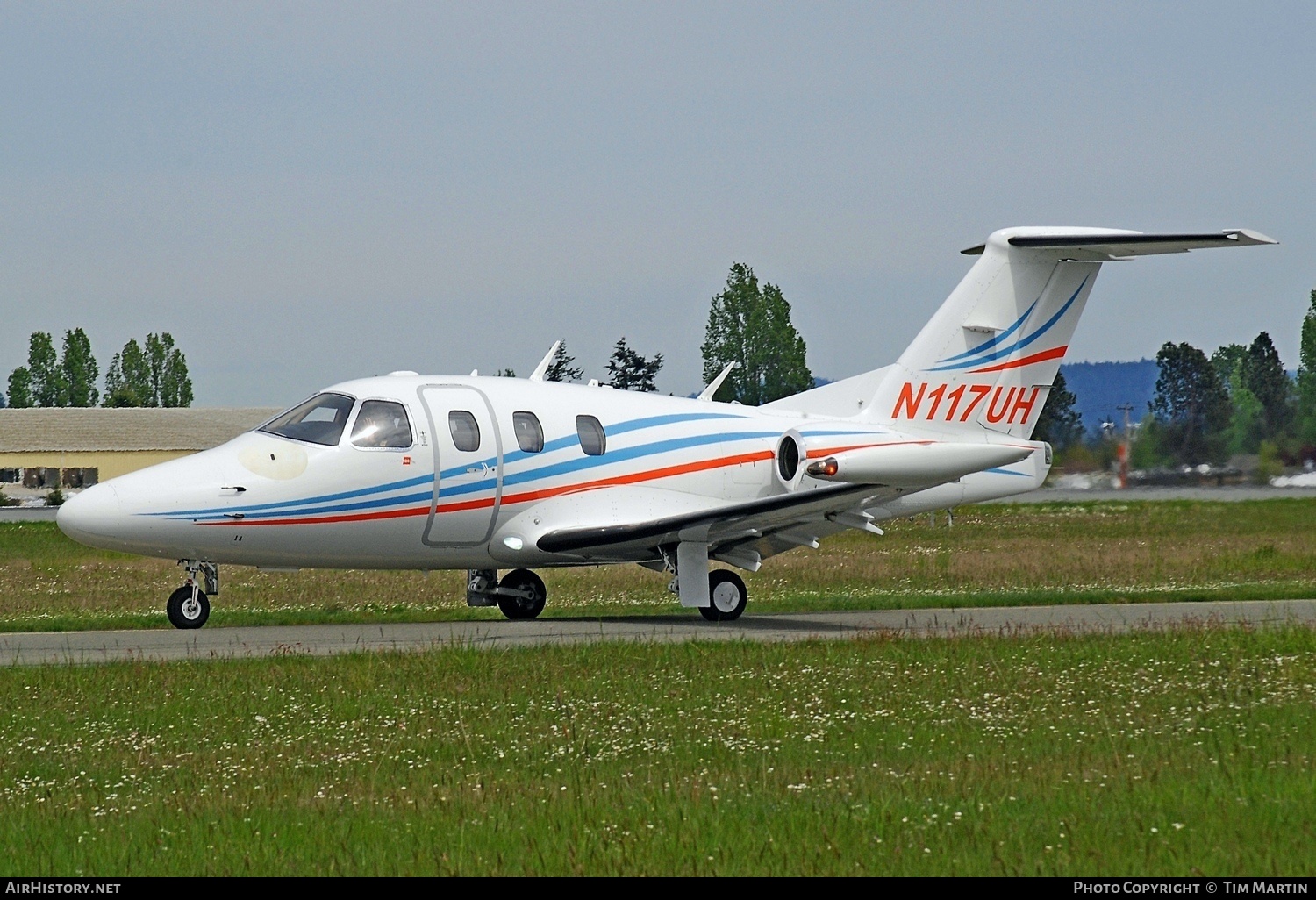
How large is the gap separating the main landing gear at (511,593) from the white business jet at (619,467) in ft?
0.10

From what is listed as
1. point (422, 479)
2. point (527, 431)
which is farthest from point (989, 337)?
point (422, 479)

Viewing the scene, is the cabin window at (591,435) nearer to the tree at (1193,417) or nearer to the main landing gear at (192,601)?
the main landing gear at (192,601)

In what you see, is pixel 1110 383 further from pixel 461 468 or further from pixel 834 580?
pixel 461 468

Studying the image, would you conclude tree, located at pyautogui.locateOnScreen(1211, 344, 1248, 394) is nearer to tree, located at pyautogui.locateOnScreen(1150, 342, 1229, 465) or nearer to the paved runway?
tree, located at pyautogui.locateOnScreen(1150, 342, 1229, 465)

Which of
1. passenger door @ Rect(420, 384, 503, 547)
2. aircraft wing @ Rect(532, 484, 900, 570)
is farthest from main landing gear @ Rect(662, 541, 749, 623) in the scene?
passenger door @ Rect(420, 384, 503, 547)

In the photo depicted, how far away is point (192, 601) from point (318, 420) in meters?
2.59

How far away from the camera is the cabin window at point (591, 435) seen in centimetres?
2117

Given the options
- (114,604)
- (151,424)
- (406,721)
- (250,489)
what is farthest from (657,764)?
(151,424)

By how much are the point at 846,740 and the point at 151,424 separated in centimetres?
8584

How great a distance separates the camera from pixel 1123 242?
22000mm

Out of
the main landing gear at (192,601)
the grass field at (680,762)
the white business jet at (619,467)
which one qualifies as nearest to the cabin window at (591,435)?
the white business jet at (619,467)

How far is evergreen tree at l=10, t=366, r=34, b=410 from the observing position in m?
123

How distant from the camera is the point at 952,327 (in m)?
23.2

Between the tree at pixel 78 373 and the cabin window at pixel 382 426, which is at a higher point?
the tree at pixel 78 373
